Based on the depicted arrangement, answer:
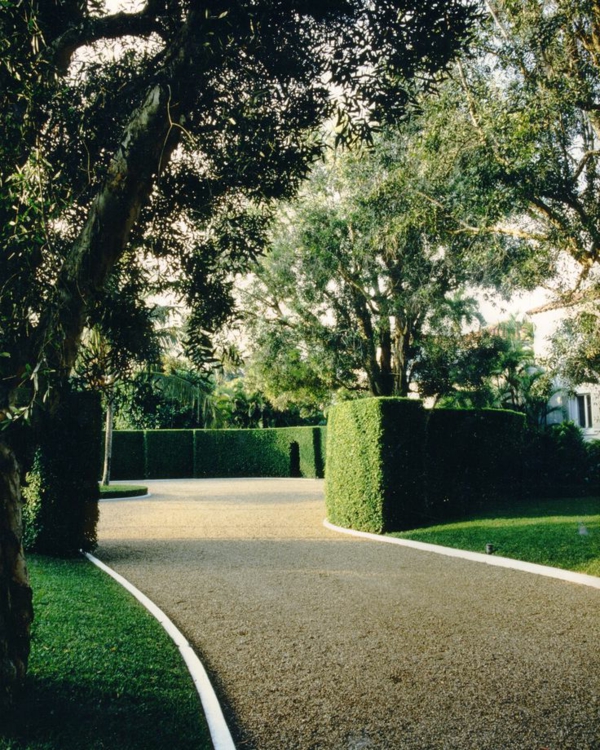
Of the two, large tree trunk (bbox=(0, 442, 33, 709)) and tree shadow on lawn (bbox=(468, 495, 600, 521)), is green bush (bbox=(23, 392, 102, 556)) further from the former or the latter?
tree shadow on lawn (bbox=(468, 495, 600, 521))

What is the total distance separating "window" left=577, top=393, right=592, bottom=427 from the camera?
3228cm

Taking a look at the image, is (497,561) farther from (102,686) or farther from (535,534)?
(102,686)

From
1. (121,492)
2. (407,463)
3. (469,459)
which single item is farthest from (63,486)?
(121,492)

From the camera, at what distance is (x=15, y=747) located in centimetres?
371

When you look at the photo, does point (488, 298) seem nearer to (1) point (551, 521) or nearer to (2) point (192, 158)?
(1) point (551, 521)

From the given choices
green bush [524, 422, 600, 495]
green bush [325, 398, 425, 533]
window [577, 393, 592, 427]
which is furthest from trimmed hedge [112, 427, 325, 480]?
green bush [325, 398, 425, 533]

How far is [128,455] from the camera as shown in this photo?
3372cm

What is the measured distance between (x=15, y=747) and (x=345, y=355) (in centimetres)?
2025

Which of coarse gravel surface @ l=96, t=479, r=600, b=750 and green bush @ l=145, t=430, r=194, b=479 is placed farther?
green bush @ l=145, t=430, r=194, b=479

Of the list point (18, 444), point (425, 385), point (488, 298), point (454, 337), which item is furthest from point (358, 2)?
point (425, 385)

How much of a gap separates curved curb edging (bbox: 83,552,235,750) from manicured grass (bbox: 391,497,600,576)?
5.89m

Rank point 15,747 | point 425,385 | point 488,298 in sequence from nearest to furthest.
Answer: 1. point 15,747
2. point 488,298
3. point 425,385

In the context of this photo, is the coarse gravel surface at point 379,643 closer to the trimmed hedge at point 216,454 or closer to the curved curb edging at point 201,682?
the curved curb edging at point 201,682

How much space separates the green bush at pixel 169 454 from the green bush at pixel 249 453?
43cm
